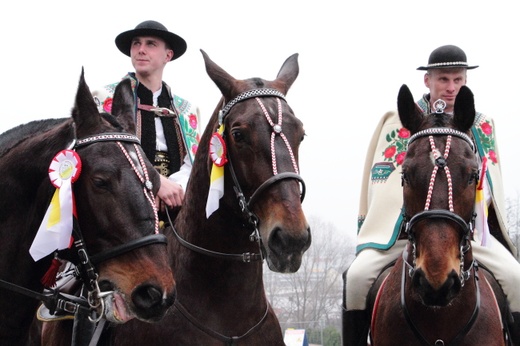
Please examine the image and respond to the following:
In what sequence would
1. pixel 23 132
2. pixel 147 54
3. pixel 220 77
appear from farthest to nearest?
pixel 147 54 → pixel 220 77 → pixel 23 132

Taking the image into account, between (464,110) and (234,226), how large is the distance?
2123mm

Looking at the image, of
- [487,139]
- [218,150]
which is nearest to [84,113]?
[218,150]

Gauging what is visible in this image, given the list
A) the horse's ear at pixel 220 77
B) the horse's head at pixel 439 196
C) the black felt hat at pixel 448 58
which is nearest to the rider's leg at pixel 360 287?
the horse's head at pixel 439 196

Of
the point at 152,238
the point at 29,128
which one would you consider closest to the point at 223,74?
the point at 29,128

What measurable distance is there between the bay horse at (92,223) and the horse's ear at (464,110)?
9.02 feet

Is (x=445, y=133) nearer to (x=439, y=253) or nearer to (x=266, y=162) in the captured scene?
(x=439, y=253)

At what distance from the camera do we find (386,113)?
783 cm

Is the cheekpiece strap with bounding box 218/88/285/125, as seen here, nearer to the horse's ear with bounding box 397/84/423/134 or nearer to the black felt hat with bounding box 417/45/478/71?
the horse's ear with bounding box 397/84/423/134

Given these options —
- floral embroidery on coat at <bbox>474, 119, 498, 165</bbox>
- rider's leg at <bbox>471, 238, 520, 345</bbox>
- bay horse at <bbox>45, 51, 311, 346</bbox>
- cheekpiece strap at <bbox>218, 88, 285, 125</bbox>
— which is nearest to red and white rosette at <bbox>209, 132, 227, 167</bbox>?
bay horse at <bbox>45, 51, 311, 346</bbox>

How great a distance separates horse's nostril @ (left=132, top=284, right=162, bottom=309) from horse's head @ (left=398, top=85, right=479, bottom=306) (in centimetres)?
208

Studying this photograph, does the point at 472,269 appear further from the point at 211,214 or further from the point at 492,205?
the point at 211,214

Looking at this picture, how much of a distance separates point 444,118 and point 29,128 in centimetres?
329

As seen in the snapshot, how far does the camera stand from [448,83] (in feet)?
24.7

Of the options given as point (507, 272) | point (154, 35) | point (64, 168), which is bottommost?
point (507, 272)
